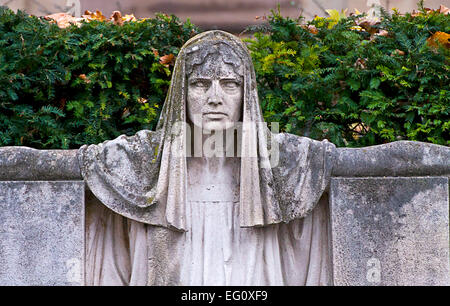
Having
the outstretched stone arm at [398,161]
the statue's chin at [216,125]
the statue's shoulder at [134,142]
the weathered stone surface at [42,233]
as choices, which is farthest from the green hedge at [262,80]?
the statue's chin at [216,125]

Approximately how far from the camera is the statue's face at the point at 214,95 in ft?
24.6

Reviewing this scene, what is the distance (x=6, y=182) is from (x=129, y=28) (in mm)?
2182

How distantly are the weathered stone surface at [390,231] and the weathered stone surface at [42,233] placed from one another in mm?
1982

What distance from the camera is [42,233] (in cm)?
739

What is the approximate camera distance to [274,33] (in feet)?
30.6

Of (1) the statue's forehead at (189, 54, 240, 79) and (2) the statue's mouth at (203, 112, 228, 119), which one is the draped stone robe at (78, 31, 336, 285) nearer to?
(1) the statue's forehead at (189, 54, 240, 79)

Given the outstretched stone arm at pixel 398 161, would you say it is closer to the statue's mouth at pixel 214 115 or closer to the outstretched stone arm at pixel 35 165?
the statue's mouth at pixel 214 115

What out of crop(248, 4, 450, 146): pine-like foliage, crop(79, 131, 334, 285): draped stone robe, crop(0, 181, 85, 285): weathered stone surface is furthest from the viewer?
crop(248, 4, 450, 146): pine-like foliage

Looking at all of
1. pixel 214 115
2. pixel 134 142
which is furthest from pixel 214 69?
pixel 134 142

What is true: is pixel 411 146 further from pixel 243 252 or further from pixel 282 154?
pixel 243 252

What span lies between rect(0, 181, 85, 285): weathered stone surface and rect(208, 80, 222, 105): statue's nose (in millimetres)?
1207

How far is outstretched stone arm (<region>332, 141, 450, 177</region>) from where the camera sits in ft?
24.6

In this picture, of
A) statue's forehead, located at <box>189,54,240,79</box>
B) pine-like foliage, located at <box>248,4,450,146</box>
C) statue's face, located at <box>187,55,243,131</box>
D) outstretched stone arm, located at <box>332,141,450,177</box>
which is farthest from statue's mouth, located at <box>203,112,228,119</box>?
pine-like foliage, located at <box>248,4,450,146</box>

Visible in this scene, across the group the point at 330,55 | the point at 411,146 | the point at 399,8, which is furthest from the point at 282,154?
the point at 399,8
